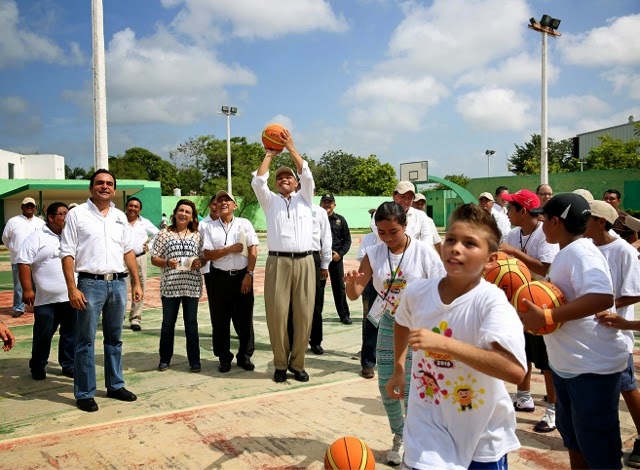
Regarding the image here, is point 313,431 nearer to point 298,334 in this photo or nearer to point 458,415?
point 298,334

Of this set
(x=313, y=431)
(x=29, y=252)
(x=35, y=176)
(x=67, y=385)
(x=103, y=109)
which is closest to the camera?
(x=313, y=431)

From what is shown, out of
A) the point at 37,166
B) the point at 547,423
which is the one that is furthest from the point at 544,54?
the point at 37,166

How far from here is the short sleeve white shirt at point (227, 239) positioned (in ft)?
23.3

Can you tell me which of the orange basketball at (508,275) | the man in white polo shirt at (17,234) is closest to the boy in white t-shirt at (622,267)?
the orange basketball at (508,275)

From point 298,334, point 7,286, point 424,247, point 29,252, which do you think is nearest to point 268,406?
point 298,334

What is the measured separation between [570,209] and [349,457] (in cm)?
203

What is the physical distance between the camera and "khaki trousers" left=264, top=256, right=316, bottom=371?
6.52 m

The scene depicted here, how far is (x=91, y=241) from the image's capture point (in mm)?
5605

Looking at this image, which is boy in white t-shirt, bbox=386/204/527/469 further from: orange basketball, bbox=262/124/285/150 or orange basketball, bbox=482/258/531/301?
orange basketball, bbox=262/124/285/150

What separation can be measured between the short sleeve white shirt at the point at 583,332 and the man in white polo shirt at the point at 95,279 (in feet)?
13.9

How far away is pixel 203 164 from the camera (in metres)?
62.6

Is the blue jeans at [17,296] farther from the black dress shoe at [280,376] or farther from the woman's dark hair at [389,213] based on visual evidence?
the woman's dark hair at [389,213]

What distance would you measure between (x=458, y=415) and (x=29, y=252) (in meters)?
6.17

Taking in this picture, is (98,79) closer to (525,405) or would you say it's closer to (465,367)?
(525,405)
